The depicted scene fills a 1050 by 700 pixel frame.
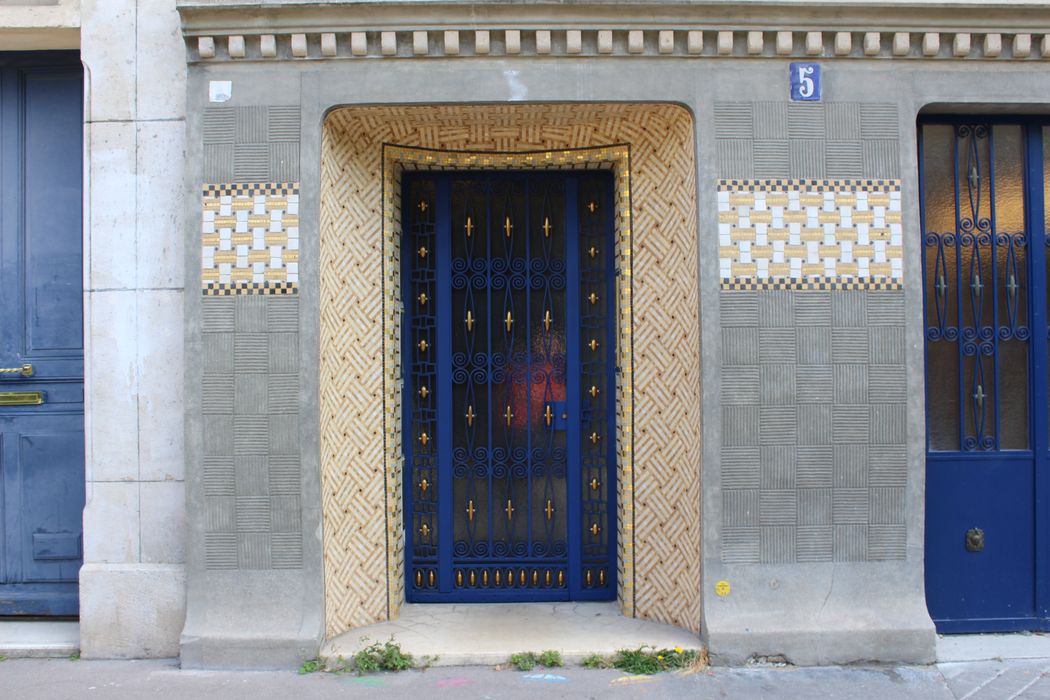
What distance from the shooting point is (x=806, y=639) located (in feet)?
15.5

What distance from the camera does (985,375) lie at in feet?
17.0

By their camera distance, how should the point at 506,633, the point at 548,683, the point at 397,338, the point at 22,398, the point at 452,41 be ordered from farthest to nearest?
the point at 397,338, the point at 22,398, the point at 506,633, the point at 452,41, the point at 548,683

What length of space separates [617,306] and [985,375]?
8.30ft

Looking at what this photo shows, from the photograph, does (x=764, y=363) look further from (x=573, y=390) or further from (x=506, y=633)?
(x=506, y=633)

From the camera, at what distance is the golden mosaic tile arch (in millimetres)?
5000

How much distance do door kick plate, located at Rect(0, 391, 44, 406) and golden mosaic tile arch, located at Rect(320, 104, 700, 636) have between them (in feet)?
7.04

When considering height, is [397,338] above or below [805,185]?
below

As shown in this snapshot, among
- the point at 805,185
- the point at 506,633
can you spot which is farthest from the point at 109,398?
the point at 805,185

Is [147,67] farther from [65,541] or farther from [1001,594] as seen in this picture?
[1001,594]

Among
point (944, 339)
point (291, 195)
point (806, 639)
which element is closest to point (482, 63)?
point (291, 195)

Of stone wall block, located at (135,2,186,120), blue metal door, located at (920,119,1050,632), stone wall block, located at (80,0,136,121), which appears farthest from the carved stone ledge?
blue metal door, located at (920,119,1050,632)

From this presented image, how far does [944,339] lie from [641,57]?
278cm

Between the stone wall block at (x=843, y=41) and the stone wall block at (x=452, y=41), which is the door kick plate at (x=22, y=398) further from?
the stone wall block at (x=843, y=41)

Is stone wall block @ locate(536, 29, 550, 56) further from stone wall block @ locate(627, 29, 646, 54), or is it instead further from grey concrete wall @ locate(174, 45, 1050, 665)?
stone wall block @ locate(627, 29, 646, 54)
